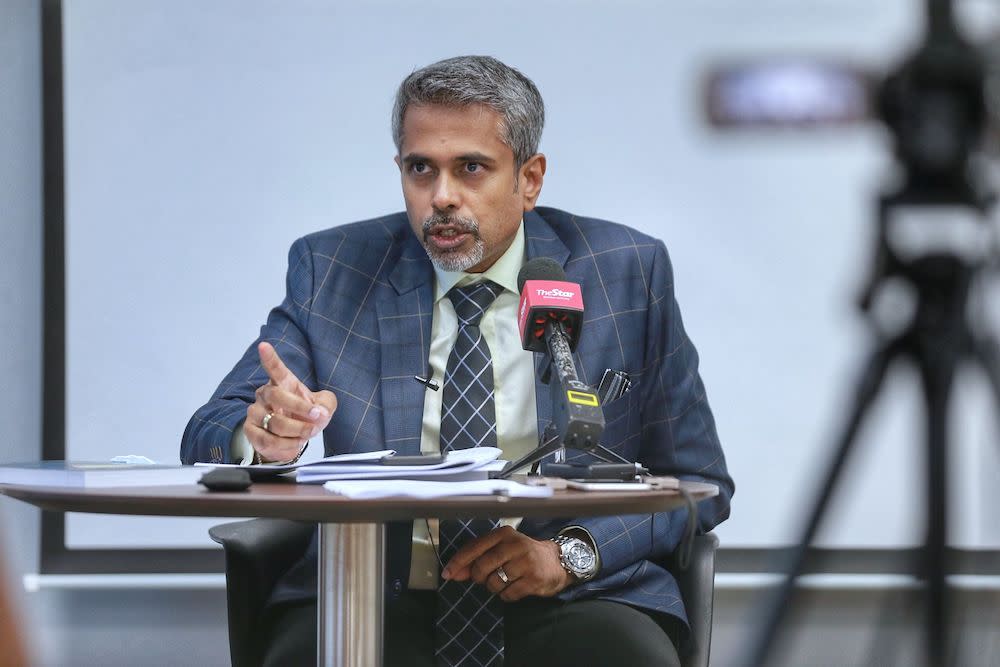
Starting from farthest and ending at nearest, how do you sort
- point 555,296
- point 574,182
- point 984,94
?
point 574,182 < point 555,296 < point 984,94

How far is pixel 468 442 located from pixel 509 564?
349mm

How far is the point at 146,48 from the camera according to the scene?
3.51 m

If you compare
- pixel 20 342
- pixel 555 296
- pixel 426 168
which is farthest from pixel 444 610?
pixel 20 342

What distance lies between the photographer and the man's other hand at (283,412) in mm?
1517

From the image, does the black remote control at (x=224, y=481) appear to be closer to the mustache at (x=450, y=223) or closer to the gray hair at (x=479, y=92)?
the mustache at (x=450, y=223)

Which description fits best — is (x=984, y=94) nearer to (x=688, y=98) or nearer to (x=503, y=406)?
(x=688, y=98)

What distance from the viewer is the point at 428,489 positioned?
4.08 feet

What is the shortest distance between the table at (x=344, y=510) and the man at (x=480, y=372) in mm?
254

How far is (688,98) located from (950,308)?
0.98 feet

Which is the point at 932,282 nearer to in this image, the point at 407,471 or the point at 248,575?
the point at 407,471

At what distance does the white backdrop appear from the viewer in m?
3.39

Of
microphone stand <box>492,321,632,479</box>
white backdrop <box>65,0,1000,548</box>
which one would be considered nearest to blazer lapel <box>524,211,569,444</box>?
microphone stand <box>492,321,632,479</box>

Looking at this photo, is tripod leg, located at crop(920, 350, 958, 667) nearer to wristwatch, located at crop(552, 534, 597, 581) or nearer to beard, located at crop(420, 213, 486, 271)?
wristwatch, located at crop(552, 534, 597, 581)

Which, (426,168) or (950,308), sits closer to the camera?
(950,308)
